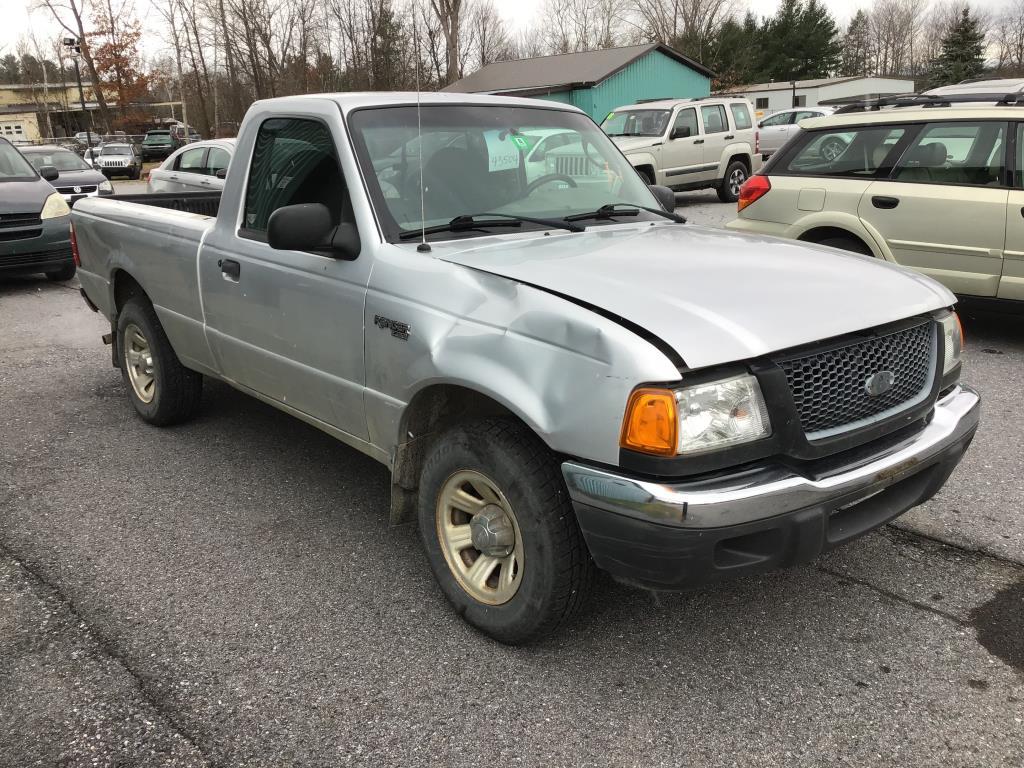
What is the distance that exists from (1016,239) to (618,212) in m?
3.78

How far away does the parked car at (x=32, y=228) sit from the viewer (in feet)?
32.8

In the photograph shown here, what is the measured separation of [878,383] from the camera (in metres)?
2.65

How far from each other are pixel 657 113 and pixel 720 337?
49.7 ft

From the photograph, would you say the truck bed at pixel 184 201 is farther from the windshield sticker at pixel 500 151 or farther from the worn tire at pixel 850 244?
the worn tire at pixel 850 244

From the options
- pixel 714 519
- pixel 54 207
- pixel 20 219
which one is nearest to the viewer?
pixel 714 519

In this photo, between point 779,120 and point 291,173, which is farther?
point 779,120

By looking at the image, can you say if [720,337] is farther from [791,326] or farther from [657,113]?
[657,113]

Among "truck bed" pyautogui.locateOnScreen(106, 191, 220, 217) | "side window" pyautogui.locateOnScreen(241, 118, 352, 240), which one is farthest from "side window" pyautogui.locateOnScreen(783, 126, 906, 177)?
"side window" pyautogui.locateOnScreen(241, 118, 352, 240)

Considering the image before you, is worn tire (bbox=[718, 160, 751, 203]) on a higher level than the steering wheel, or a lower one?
lower

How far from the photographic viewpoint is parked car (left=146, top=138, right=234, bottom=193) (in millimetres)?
12156

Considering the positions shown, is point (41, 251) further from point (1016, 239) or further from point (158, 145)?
point (158, 145)

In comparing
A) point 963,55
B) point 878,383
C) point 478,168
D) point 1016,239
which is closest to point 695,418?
point 878,383

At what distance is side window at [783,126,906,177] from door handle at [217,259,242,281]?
5.05 metres

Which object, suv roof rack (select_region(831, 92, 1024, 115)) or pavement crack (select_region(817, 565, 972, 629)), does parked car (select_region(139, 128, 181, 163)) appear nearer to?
suv roof rack (select_region(831, 92, 1024, 115))
